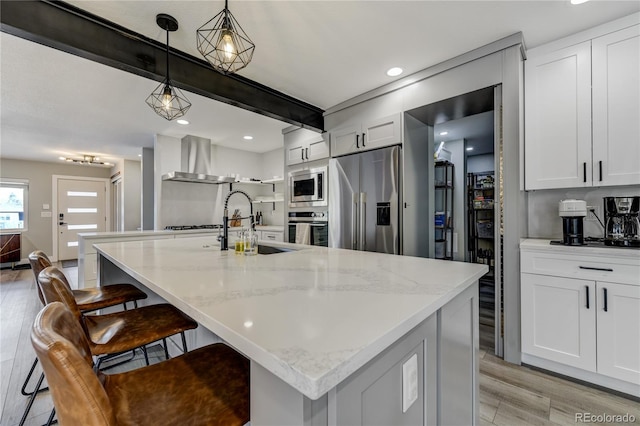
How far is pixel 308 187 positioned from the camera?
390cm

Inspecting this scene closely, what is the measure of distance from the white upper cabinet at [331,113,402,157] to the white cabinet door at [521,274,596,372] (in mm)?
1754

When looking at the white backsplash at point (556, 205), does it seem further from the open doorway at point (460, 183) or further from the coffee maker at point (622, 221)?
the open doorway at point (460, 183)

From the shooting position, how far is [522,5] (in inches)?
72.7

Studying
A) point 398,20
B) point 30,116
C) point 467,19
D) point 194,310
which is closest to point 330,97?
point 398,20

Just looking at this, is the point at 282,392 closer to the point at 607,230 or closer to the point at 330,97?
the point at 607,230

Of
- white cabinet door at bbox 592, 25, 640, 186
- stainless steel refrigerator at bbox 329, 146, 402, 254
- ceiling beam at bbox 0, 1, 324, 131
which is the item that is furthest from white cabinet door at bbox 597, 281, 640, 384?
ceiling beam at bbox 0, 1, 324, 131

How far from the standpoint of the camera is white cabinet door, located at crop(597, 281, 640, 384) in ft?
5.66

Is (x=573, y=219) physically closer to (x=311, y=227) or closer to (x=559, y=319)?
(x=559, y=319)

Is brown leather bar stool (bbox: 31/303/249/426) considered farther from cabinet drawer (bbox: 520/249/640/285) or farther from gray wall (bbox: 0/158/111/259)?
gray wall (bbox: 0/158/111/259)

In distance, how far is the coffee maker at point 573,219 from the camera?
2016 mm

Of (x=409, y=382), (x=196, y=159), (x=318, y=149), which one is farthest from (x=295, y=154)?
(x=409, y=382)

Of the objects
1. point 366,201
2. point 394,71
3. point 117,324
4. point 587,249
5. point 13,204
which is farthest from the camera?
point 13,204

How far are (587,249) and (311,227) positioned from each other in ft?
9.02

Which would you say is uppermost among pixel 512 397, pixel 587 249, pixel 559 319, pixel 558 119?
pixel 558 119
